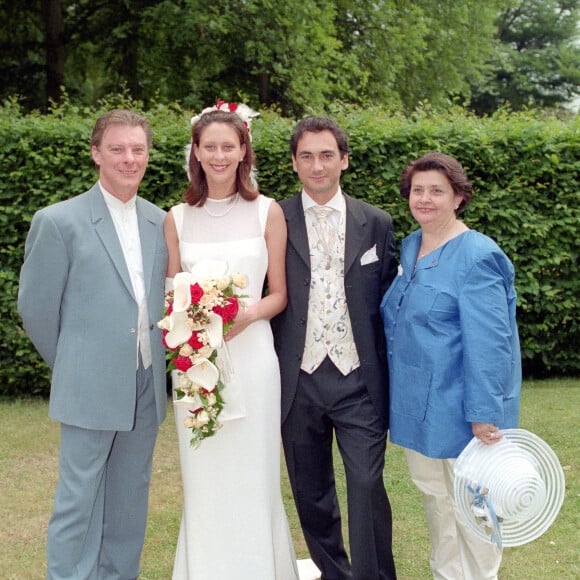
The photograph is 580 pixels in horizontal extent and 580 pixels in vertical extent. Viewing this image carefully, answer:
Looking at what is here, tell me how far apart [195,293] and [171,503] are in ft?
8.50

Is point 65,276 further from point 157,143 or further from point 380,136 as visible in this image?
point 380,136

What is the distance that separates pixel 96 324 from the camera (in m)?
3.84

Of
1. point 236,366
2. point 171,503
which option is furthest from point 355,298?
point 171,503

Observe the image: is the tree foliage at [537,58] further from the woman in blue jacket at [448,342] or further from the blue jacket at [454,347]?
the blue jacket at [454,347]

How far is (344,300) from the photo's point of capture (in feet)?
13.3

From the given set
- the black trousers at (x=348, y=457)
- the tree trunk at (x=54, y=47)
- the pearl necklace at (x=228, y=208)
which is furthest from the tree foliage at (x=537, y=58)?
the black trousers at (x=348, y=457)

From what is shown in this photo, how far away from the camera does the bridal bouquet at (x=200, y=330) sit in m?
3.63

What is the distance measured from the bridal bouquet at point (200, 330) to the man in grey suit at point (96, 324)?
25 cm

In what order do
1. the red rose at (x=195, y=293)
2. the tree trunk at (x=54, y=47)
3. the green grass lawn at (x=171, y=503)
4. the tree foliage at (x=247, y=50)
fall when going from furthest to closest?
the tree trunk at (x=54, y=47) < the tree foliage at (x=247, y=50) < the green grass lawn at (x=171, y=503) < the red rose at (x=195, y=293)

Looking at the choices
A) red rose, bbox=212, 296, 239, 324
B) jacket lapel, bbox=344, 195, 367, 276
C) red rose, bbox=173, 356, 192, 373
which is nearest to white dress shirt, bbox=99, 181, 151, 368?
red rose, bbox=173, 356, 192, 373

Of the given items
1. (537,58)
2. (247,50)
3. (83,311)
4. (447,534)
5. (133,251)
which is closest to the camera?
(83,311)

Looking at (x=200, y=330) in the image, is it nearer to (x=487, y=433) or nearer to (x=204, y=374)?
(x=204, y=374)

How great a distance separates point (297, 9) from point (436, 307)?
407 inches

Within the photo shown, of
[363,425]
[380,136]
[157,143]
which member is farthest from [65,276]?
[380,136]
